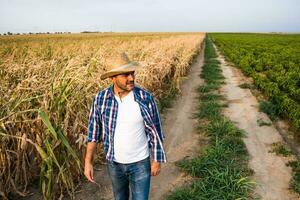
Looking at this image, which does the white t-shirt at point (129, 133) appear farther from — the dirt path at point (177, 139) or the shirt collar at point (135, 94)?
the dirt path at point (177, 139)

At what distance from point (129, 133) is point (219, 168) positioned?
2517mm

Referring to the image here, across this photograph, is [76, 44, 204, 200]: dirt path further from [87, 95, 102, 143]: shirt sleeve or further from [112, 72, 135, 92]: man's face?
[112, 72, 135, 92]: man's face

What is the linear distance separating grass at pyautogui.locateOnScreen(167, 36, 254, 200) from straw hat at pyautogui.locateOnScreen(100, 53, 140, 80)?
6.73 feet

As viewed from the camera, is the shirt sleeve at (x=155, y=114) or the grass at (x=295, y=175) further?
the grass at (x=295, y=175)

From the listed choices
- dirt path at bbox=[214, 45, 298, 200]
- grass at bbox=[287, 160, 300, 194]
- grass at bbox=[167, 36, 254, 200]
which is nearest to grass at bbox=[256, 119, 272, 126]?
dirt path at bbox=[214, 45, 298, 200]

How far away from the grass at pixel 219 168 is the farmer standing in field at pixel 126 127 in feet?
4.82

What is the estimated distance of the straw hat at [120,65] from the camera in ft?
8.52

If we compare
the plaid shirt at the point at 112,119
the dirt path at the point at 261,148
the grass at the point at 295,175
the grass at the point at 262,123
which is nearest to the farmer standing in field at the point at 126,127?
the plaid shirt at the point at 112,119

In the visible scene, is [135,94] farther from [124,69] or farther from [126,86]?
[124,69]

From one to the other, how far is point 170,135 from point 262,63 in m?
12.4

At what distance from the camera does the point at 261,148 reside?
5.84m

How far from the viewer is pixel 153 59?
8.64 meters

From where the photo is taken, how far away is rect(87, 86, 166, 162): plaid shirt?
2658 millimetres

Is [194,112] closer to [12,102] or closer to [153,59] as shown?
[153,59]
